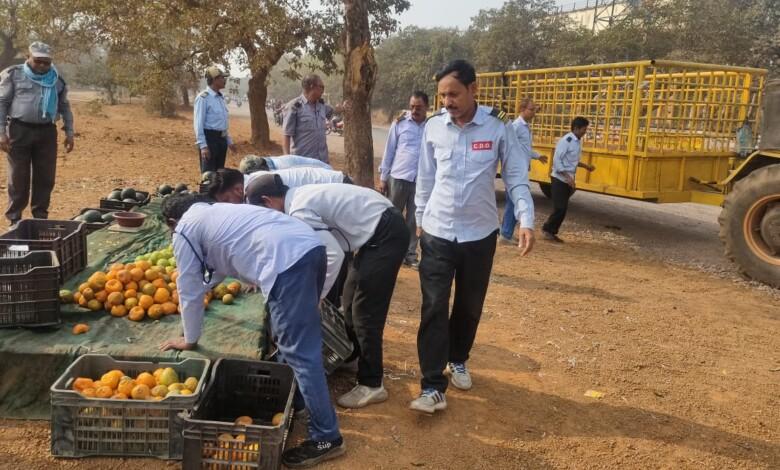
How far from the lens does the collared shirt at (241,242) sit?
291 centimetres

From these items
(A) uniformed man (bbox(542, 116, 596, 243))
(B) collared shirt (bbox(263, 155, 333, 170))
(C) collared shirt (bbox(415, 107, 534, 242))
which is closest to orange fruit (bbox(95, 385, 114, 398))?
(C) collared shirt (bbox(415, 107, 534, 242))

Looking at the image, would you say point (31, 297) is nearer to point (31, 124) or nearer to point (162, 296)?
point (162, 296)

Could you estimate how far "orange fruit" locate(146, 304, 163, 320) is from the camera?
13.1ft

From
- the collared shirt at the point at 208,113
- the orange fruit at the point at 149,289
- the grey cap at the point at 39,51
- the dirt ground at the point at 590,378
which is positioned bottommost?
the dirt ground at the point at 590,378

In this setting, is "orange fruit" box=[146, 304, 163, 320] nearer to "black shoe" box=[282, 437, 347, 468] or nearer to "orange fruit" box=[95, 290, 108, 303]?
"orange fruit" box=[95, 290, 108, 303]

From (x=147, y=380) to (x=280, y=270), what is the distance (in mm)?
962

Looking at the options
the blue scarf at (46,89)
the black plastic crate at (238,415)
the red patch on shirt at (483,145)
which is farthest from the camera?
the blue scarf at (46,89)

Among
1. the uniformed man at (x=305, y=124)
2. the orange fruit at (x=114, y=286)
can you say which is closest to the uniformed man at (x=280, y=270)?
the orange fruit at (x=114, y=286)

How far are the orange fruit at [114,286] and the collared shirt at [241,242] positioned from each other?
1308 millimetres

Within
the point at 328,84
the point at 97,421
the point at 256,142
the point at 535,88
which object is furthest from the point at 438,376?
the point at 328,84

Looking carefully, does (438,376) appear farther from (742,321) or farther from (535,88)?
(535,88)

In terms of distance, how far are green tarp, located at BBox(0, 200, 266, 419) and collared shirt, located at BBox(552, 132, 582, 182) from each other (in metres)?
5.23

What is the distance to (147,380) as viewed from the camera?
3.14 metres

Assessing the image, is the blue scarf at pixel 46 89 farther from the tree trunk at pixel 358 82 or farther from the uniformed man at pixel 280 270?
the uniformed man at pixel 280 270
